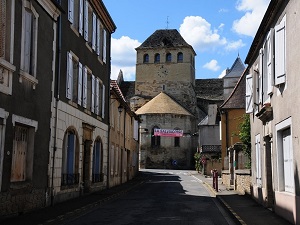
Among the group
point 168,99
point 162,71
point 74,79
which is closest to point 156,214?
Answer: point 74,79

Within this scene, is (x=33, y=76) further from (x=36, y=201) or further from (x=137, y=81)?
(x=137, y=81)

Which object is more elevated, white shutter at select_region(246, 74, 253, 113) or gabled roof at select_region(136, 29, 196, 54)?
gabled roof at select_region(136, 29, 196, 54)

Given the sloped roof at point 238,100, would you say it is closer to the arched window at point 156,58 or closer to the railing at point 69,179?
the railing at point 69,179

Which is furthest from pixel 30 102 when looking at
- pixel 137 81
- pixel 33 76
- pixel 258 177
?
pixel 137 81

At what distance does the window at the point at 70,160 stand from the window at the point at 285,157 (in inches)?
330

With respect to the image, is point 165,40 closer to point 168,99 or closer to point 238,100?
point 168,99

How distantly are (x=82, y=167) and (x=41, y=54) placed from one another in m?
7.25

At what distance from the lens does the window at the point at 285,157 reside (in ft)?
36.0

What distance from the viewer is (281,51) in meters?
11.3

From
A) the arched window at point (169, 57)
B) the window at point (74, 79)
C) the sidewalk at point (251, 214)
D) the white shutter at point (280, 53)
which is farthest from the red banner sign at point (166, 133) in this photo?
the white shutter at point (280, 53)

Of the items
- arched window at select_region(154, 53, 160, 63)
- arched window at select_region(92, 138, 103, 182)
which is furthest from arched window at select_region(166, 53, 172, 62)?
arched window at select_region(92, 138, 103, 182)

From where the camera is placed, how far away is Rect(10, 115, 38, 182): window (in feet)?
39.9

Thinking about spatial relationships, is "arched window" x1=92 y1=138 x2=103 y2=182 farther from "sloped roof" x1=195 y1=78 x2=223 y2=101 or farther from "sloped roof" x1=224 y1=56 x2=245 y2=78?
"sloped roof" x1=195 y1=78 x2=223 y2=101

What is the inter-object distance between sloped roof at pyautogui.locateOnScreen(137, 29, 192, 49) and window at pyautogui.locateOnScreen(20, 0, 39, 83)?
6737 centimetres
